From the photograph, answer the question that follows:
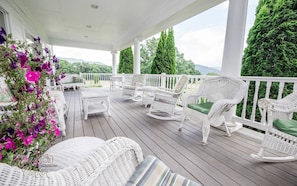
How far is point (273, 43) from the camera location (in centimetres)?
272

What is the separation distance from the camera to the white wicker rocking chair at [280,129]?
127 centimetres

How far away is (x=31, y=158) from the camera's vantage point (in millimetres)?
716

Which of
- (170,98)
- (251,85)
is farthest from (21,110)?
(251,85)

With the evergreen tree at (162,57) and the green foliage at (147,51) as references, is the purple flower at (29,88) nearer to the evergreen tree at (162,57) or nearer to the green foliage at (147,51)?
the evergreen tree at (162,57)

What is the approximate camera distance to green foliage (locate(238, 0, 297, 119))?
8.32ft

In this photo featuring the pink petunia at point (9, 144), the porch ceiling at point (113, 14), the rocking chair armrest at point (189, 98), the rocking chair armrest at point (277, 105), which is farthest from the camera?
the porch ceiling at point (113, 14)

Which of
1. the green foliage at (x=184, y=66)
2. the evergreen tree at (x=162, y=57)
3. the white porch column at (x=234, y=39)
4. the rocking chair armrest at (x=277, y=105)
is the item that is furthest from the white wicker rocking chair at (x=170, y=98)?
the green foliage at (x=184, y=66)

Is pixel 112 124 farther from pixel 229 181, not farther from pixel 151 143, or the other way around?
pixel 229 181

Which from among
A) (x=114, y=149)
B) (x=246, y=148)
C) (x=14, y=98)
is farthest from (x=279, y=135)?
(x=14, y=98)

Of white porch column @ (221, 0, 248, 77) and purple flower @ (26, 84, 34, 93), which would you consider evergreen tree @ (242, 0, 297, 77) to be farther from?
purple flower @ (26, 84, 34, 93)

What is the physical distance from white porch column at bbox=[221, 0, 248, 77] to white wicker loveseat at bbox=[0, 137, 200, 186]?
7.31 ft

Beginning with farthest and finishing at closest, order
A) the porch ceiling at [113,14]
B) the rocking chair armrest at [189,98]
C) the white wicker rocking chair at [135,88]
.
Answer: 1. the white wicker rocking chair at [135,88]
2. the porch ceiling at [113,14]
3. the rocking chair armrest at [189,98]

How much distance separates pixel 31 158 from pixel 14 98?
1.09 feet

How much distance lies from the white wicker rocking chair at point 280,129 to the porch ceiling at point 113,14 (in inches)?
90.7
